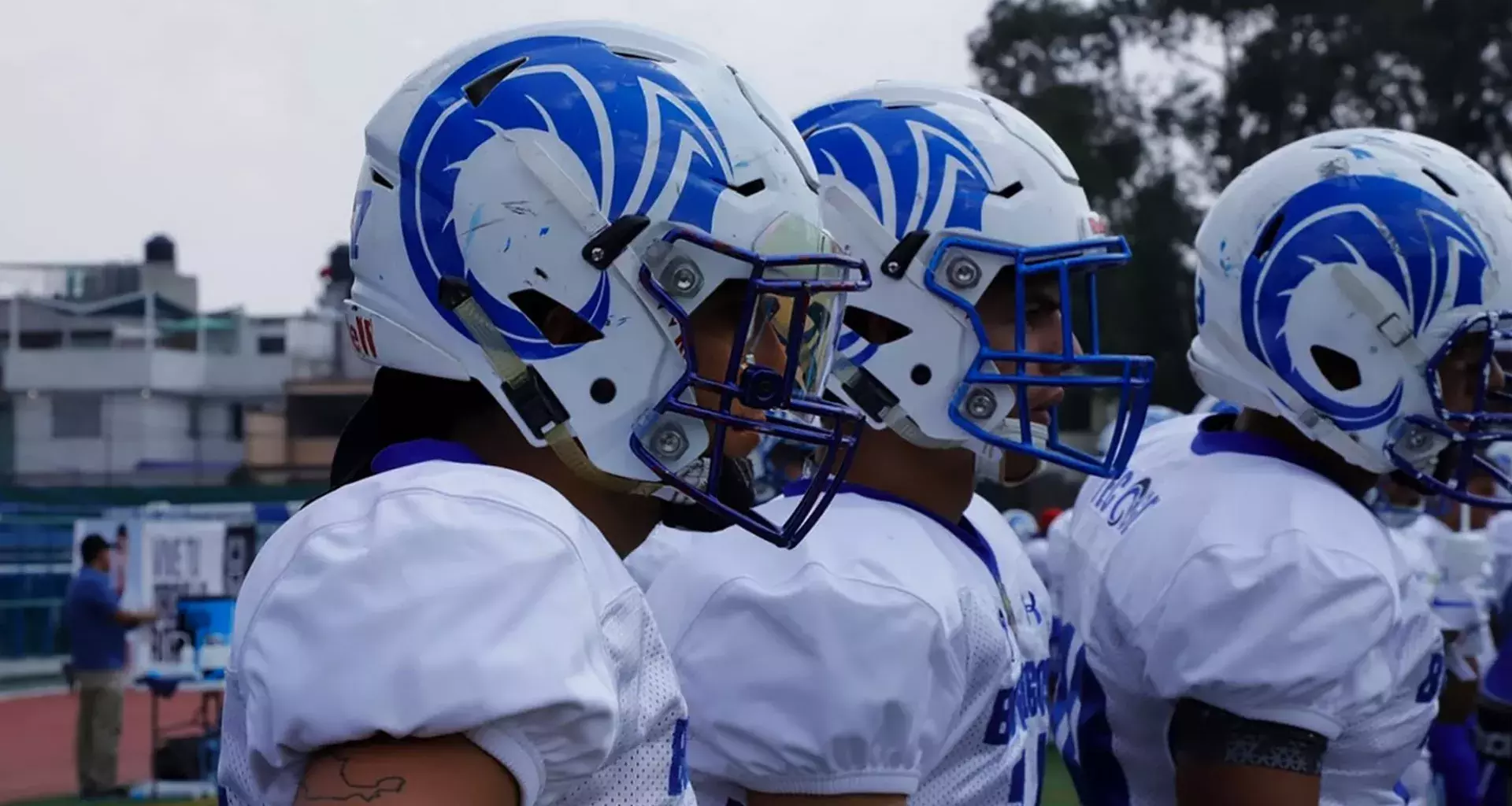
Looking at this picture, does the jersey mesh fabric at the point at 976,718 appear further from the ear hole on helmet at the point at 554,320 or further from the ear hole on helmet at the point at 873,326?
the ear hole on helmet at the point at 554,320

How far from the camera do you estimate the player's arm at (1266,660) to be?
8.63 feet

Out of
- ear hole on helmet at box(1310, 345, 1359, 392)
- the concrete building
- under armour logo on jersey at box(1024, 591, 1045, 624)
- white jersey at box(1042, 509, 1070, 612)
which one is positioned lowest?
the concrete building

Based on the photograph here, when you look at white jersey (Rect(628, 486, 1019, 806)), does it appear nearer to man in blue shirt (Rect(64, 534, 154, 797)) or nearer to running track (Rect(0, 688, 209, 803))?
man in blue shirt (Rect(64, 534, 154, 797))

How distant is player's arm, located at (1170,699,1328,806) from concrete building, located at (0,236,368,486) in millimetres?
28521

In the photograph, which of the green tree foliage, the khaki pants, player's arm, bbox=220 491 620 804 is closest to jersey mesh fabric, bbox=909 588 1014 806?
player's arm, bbox=220 491 620 804

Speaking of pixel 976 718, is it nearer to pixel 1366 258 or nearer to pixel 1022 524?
pixel 1366 258

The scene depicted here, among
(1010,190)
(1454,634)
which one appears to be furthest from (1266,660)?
(1454,634)

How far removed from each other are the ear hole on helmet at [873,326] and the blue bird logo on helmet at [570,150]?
85cm

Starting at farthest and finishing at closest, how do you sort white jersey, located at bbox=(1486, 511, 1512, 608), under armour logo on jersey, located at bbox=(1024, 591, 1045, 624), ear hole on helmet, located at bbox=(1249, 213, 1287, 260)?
white jersey, located at bbox=(1486, 511, 1512, 608)
ear hole on helmet, located at bbox=(1249, 213, 1287, 260)
under armour logo on jersey, located at bbox=(1024, 591, 1045, 624)

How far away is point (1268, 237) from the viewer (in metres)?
3.20

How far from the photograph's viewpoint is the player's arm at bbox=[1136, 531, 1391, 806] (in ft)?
8.63

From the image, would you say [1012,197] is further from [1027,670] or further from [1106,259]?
[1027,670]

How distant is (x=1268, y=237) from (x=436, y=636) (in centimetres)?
216

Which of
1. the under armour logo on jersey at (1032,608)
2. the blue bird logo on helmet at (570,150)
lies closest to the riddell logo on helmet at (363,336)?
the blue bird logo on helmet at (570,150)
